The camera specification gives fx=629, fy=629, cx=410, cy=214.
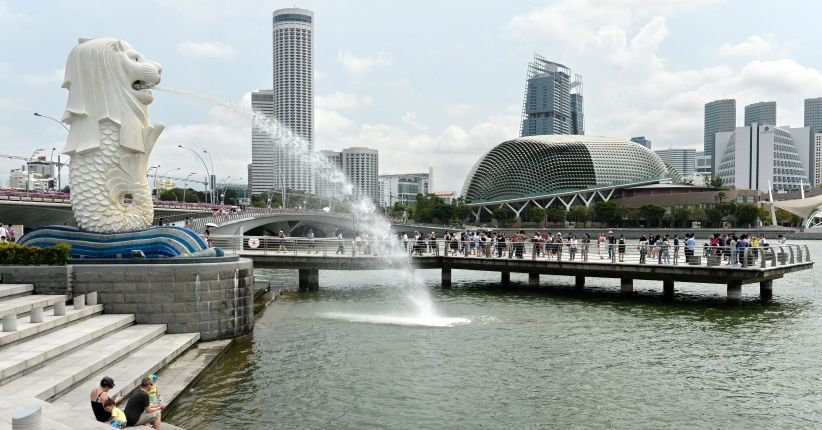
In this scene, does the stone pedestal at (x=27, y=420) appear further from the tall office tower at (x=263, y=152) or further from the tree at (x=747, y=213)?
the tree at (x=747, y=213)

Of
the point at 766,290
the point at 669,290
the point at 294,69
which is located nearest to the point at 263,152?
the point at 294,69

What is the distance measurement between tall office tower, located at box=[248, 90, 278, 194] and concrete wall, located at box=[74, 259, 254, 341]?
84.4m

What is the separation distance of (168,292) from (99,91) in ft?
24.3

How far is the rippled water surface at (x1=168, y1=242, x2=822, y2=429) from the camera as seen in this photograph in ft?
46.6

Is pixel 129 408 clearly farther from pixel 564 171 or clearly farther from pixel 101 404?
pixel 564 171

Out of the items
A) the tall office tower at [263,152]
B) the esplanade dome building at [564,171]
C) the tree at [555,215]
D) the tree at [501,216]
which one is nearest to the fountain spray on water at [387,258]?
the tall office tower at [263,152]

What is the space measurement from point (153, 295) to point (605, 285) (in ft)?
89.1

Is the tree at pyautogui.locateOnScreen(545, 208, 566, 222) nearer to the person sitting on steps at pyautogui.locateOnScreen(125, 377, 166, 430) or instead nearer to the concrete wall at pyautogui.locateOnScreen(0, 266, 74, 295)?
the concrete wall at pyautogui.locateOnScreen(0, 266, 74, 295)

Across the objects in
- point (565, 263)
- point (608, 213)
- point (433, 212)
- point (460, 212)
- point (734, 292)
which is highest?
point (608, 213)

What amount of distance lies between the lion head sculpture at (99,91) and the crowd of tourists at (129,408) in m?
12.4

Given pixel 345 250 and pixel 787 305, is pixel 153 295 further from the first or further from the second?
pixel 787 305

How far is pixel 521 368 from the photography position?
18.0 m

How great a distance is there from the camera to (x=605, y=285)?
38.2 m

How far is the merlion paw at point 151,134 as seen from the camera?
22.3 meters
